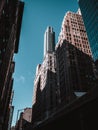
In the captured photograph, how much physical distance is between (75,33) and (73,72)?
3194 cm

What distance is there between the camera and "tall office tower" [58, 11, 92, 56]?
296 feet

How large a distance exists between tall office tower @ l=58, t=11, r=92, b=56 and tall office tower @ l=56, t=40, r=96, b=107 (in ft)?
13.0

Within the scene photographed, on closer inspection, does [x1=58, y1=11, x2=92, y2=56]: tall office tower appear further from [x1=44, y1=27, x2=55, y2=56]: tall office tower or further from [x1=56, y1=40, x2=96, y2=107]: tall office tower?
[x1=44, y1=27, x2=55, y2=56]: tall office tower

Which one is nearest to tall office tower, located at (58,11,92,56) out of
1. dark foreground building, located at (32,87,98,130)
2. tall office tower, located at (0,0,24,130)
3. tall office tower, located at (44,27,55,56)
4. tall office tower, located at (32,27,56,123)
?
tall office tower, located at (32,27,56,123)

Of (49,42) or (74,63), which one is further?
(49,42)

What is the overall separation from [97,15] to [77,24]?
1132 inches

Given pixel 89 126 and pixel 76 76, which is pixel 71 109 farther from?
pixel 76 76

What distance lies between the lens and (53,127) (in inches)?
628

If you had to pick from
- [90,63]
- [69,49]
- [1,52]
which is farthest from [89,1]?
[1,52]

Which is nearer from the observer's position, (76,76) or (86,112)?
(86,112)

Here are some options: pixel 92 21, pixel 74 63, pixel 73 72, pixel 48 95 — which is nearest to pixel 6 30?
pixel 73 72

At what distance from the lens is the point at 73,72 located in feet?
246

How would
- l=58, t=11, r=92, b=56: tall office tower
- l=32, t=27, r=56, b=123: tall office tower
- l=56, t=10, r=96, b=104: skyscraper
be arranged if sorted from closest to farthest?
l=56, t=10, r=96, b=104: skyscraper → l=32, t=27, r=56, b=123: tall office tower → l=58, t=11, r=92, b=56: tall office tower

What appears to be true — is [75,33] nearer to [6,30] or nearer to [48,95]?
[48,95]
